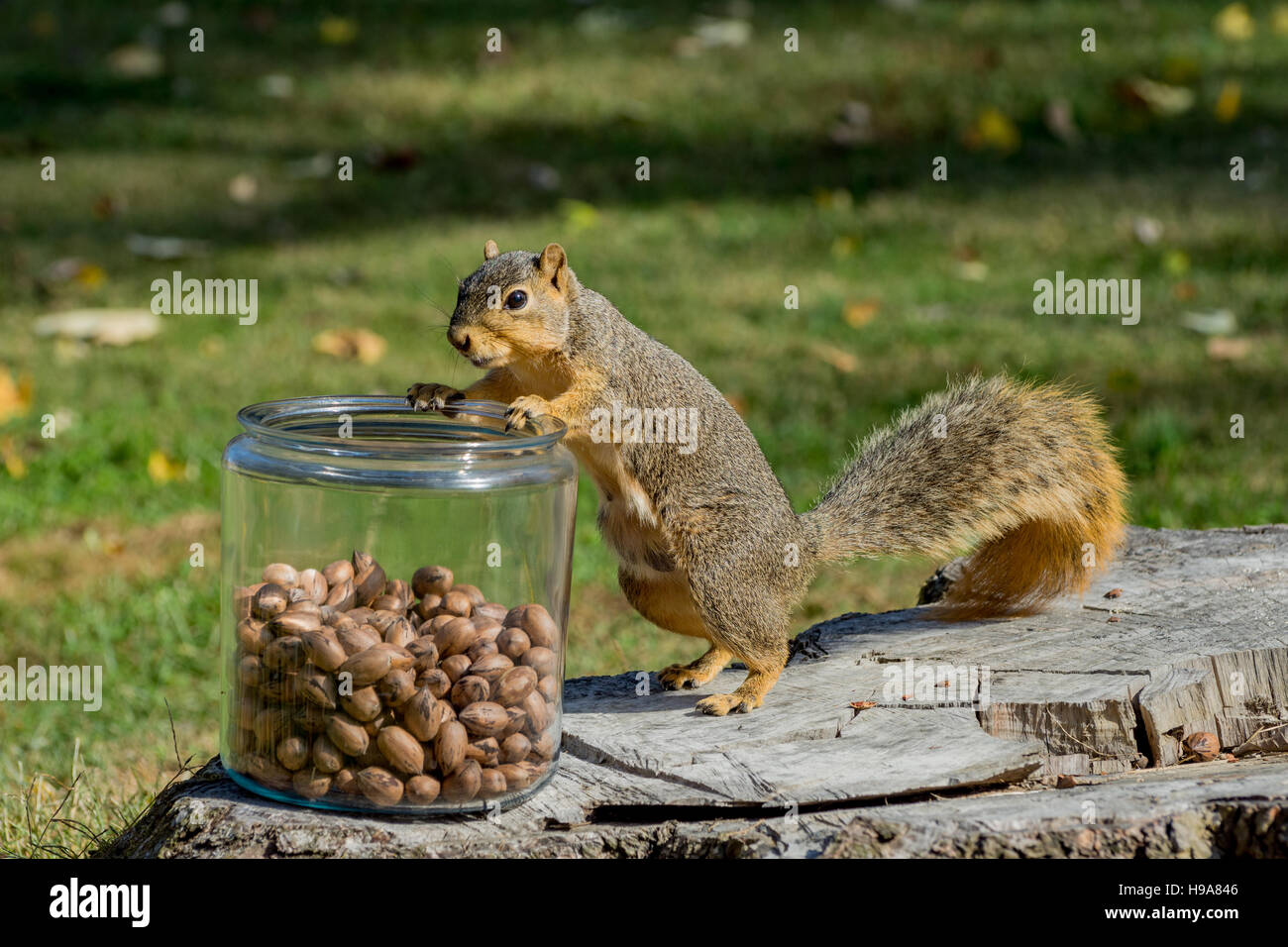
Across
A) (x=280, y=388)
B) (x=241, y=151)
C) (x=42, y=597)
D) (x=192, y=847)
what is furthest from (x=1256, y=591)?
(x=241, y=151)

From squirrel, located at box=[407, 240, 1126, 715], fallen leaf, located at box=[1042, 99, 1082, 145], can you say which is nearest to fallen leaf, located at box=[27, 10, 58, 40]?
fallen leaf, located at box=[1042, 99, 1082, 145]

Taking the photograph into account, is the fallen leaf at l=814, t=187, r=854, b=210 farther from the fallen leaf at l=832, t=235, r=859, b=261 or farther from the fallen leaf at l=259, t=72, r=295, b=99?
the fallen leaf at l=259, t=72, r=295, b=99

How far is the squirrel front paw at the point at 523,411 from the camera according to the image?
2.28m

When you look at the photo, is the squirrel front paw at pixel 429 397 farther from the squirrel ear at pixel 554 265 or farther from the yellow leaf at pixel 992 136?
the yellow leaf at pixel 992 136

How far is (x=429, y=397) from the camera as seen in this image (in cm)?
234

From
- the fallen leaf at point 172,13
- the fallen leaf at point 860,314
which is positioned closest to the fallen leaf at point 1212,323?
the fallen leaf at point 860,314

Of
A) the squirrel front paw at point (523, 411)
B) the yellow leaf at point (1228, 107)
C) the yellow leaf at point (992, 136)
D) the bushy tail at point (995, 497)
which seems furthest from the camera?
the yellow leaf at point (1228, 107)

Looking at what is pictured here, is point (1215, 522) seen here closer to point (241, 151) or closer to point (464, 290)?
point (464, 290)

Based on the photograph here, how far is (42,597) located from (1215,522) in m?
3.16

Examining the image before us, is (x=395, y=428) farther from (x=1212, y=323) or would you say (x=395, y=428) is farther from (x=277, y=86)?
(x=277, y=86)

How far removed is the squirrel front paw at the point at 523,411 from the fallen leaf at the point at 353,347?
3008 millimetres

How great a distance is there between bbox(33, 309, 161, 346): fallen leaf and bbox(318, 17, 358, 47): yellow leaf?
326 centimetres

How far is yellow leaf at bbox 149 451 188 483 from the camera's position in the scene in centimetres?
441

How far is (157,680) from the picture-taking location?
3.47 meters
